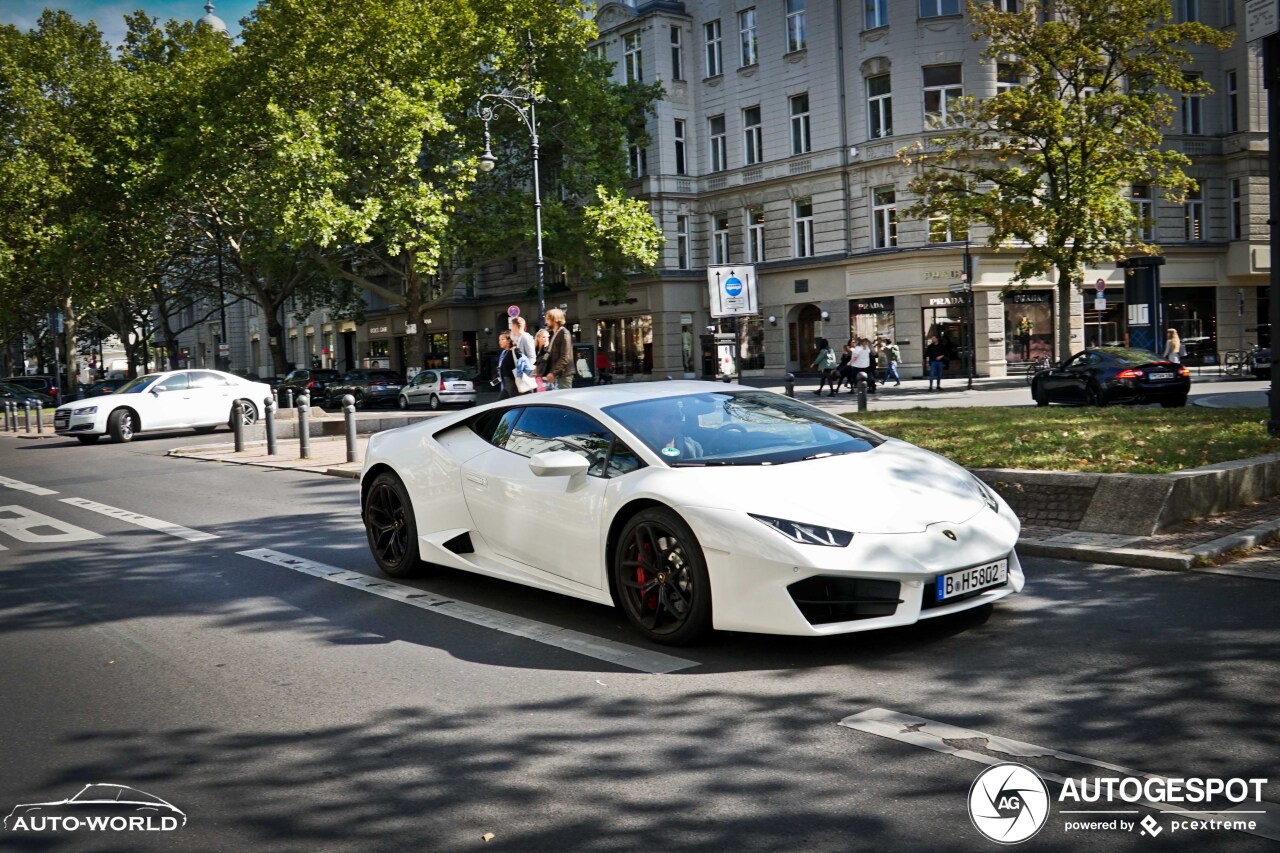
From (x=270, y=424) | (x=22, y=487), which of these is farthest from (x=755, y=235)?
(x=22, y=487)

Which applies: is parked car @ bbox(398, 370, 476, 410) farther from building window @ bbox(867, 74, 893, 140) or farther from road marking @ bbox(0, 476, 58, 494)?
road marking @ bbox(0, 476, 58, 494)

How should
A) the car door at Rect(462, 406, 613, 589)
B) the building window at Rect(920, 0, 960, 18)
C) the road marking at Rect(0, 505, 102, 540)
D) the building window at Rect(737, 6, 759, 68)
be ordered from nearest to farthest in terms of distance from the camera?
the car door at Rect(462, 406, 613, 589), the road marking at Rect(0, 505, 102, 540), the building window at Rect(920, 0, 960, 18), the building window at Rect(737, 6, 759, 68)

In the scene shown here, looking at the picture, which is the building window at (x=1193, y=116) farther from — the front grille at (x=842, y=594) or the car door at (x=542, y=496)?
the front grille at (x=842, y=594)

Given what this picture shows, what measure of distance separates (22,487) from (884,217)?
30.5 meters

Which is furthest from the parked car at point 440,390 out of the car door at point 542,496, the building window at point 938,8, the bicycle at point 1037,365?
the car door at point 542,496

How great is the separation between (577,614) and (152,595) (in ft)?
10.00

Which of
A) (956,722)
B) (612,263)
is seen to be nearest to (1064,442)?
→ (956,722)

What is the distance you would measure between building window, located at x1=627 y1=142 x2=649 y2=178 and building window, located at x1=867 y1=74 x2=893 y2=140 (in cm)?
966

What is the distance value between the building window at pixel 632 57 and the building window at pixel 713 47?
269cm

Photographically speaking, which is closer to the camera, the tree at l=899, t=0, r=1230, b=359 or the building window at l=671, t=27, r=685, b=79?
the tree at l=899, t=0, r=1230, b=359

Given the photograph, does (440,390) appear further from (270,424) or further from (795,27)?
(795,27)

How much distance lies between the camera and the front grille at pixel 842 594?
4.96 m

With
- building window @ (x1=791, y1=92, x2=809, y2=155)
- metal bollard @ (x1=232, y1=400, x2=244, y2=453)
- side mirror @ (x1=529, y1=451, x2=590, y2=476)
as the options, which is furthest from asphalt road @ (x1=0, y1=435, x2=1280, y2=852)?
building window @ (x1=791, y1=92, x2=809, y2=155)

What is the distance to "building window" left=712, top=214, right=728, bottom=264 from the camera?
147 feet
